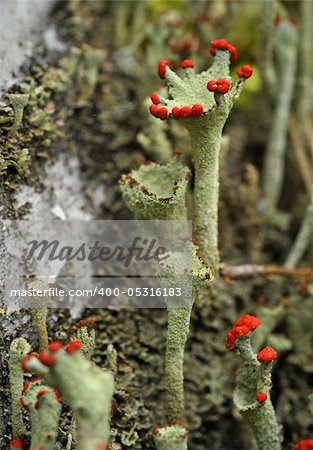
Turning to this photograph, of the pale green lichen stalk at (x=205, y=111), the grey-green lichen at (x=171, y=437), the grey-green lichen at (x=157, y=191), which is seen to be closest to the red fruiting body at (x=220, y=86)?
the pale green lichen stalk at (x=205, y=111)

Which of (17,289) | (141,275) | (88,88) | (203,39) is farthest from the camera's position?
(203,39)

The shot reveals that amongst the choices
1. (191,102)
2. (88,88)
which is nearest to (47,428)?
(191,102)

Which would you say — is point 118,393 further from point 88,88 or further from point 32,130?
point 88,88

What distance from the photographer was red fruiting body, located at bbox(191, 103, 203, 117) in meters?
1.25

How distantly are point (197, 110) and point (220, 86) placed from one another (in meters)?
0.07

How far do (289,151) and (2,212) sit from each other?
1132 mm

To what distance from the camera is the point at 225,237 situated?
1.92m

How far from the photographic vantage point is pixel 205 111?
127cm

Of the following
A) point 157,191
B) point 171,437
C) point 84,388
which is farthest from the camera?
point 157,191

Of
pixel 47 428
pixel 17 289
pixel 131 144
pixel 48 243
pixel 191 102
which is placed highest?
pixel 131 144

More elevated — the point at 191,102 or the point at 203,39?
the point at 203,39

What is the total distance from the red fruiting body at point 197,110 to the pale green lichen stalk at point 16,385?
0.61 m

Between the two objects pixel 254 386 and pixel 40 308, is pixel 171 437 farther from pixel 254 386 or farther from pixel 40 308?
pixel 40 308

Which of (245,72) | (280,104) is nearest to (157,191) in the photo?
(245,72)
